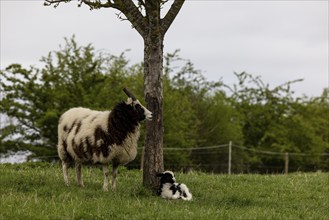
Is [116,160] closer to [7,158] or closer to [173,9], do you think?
[173,9]

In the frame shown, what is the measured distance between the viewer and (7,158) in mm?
33562

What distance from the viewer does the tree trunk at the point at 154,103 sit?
39.8ft

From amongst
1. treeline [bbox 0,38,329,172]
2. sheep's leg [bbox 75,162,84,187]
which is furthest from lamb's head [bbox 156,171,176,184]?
treeline [bbox 0,38,329,172]

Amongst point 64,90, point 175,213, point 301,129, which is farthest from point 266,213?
point 301,129

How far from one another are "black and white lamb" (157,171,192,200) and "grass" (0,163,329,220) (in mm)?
235

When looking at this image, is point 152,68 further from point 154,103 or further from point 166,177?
point 166,177

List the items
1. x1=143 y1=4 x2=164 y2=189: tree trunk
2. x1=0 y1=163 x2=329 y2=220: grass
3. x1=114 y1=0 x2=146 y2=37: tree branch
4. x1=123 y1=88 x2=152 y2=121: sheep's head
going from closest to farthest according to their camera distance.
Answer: x1=0 y1=163 x2=329 y2=220: grass
x1=123 y1=88 x2=152 y2=121: sheep's head
x1=143 y1=4 x2=164 y2=189: tree trunk
x1=114 y1=0 x2=146 y2=37: tree branch

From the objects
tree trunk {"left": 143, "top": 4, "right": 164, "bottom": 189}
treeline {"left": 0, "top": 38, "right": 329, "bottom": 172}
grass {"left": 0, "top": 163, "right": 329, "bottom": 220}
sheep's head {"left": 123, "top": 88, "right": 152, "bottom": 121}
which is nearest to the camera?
grass {"left": 0, "top": 163, "right": 329, "bottom": 220}

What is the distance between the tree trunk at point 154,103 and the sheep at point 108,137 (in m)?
0.28

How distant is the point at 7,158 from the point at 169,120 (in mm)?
9934

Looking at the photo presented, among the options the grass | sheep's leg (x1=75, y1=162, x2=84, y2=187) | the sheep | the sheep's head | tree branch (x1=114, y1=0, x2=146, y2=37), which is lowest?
the grass

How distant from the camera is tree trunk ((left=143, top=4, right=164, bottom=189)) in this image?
1212 centimetres

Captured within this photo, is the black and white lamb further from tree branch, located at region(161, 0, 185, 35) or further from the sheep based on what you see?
tree branch, located at region(161, 0, 185, 35)

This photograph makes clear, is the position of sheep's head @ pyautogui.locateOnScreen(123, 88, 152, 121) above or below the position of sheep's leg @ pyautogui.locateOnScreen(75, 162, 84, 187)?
above
